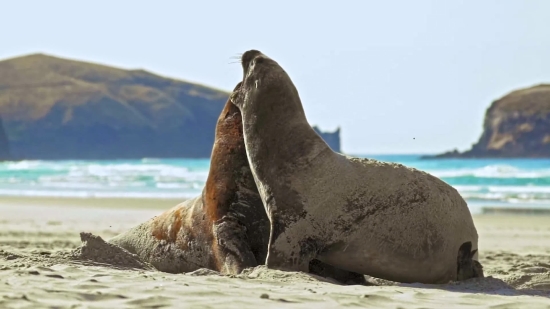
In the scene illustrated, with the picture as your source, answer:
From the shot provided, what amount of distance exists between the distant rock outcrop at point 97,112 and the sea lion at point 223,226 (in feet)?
364

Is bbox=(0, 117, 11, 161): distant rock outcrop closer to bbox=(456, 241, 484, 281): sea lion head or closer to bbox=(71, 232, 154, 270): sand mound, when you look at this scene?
bbox=(71, 232, 154, 270): sand mound

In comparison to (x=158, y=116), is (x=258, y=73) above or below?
below

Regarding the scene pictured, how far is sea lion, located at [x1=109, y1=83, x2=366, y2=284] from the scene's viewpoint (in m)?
5.93

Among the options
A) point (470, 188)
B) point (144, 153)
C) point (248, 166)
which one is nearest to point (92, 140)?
point (144, 153)

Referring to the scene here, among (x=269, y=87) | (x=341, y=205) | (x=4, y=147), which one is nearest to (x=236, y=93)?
(x=269, y=87)

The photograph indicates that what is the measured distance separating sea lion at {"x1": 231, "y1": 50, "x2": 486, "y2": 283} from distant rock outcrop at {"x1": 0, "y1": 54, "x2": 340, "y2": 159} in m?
112

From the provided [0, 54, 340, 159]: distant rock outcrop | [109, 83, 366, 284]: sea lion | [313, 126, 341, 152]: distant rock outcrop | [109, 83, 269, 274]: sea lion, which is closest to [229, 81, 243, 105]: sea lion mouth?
[109, 83, 366, 284]: sea lion

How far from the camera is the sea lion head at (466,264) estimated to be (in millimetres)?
5848

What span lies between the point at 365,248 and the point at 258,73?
1.45m

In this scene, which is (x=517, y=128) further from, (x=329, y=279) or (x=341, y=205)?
(x=329, y=279)

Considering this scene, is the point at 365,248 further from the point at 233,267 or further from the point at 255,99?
the point at 255,99

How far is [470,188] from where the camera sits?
27.9m

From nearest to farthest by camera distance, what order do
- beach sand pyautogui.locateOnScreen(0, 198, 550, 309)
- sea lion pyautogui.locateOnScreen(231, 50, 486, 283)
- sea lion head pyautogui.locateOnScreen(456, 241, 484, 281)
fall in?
beach sand pyautogui.locateOnScreen(0, 198, 550, 309), sea lion pyautogui.locateOnScreen(231, 50, 486, 283), sea lion head pyautogui.locateOnScreen(456, 241, 484, 281)

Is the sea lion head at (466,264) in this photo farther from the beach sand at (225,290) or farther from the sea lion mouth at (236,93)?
the sea lion mouth at (236,93)
